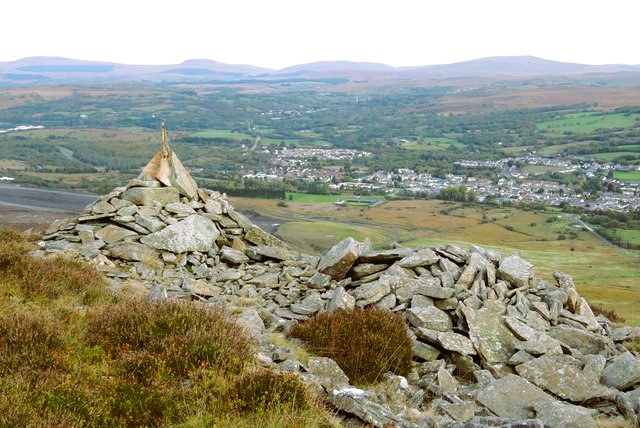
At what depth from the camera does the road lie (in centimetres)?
5184

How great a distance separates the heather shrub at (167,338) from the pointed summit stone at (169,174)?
9927mm

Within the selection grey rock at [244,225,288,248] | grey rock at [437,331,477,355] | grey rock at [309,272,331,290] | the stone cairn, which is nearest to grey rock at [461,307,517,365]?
the stone cairn

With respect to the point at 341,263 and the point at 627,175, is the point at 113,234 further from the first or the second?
the point at 627,175

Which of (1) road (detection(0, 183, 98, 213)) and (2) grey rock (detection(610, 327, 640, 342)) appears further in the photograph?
(1) road (detection(0, 183, 98, 213))

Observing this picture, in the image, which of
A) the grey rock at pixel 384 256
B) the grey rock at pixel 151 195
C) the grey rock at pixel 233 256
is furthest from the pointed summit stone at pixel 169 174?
the grey rock at pixel 384 256

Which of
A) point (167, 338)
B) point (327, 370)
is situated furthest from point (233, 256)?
point (167, 338)

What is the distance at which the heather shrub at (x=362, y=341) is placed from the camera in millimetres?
8898

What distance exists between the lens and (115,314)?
8.05 meters

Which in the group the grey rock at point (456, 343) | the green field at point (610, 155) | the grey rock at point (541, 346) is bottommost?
the green field at point (610, 155)

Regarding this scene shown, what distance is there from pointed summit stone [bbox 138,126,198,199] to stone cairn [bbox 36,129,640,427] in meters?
0.05

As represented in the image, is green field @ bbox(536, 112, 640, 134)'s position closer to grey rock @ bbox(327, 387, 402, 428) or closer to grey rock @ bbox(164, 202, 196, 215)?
grey rock @ bbox(164, 202, 196, 215)

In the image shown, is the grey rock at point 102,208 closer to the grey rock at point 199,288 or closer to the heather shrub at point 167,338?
the grey rock at point 199,288

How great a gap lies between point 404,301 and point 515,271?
148 inches

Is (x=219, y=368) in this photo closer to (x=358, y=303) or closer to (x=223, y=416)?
(x=223, y=416)
